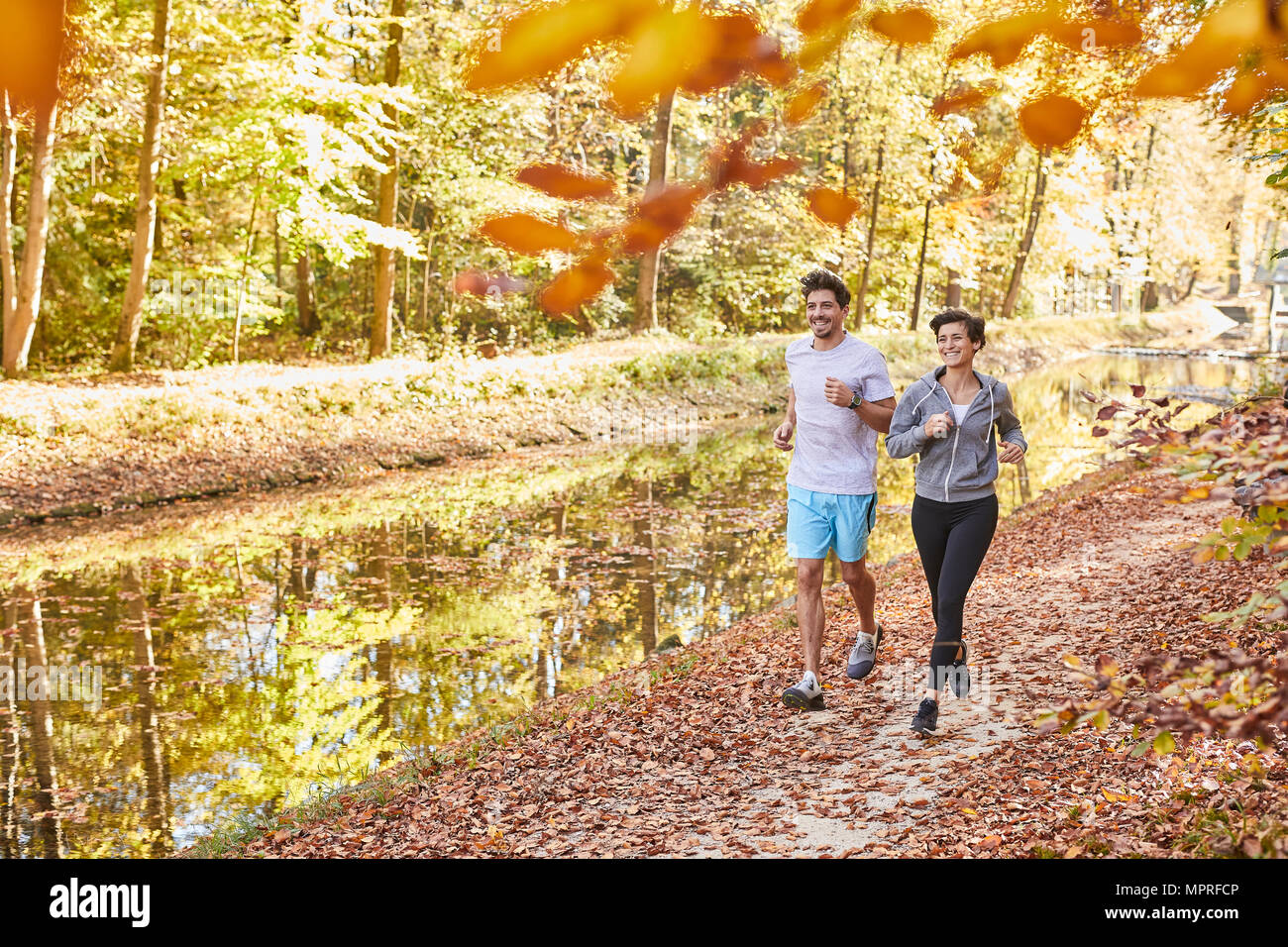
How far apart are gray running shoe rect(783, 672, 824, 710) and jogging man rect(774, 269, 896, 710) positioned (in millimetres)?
219

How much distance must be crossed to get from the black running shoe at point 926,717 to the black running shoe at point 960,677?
184 millimetres

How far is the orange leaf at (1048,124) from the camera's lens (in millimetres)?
2672

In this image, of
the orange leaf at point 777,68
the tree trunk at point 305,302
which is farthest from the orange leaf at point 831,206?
the tree trunk at point 305,302

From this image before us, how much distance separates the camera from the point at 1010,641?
7.35m

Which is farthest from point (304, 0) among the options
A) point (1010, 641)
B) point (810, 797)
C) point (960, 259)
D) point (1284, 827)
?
point (960, 259)

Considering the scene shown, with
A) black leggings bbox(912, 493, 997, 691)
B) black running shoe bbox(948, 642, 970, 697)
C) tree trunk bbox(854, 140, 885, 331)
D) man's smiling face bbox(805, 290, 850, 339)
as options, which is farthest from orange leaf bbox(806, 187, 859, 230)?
tree trunk bbox(854, 140, 885, 331)

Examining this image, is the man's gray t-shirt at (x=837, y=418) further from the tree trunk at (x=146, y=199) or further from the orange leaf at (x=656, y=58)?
the tree trunk at (x=146, y=199)

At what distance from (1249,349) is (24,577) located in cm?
4970

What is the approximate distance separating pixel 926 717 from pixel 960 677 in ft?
1.18

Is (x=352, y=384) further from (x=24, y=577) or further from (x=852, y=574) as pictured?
(x=852, y=574)

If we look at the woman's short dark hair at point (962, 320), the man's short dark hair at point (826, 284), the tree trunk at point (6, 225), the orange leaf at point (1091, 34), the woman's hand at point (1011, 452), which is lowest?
the woman's hand at point (1011, 452)

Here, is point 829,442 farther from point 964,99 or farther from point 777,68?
point 777,68

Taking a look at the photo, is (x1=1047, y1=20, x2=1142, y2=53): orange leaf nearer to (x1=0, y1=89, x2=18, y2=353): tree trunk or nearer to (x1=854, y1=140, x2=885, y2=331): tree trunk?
(x1=0, y1=89, x2=18, y2=353): tree trunk

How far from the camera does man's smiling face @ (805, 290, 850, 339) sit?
571 cm
